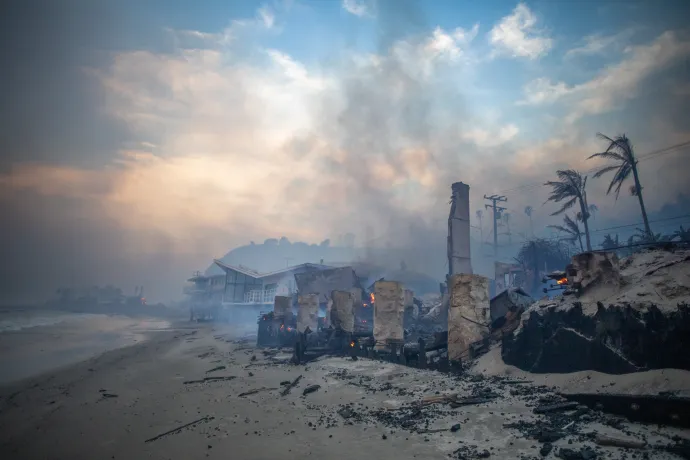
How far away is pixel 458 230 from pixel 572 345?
17.2m

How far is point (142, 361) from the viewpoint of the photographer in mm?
18656

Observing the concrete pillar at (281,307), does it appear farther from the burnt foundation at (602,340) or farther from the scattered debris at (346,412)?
the burnt foundation at (602,340)

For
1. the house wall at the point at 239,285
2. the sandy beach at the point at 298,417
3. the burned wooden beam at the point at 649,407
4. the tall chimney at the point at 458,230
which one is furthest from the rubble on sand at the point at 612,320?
the house wall at the point at 239,285

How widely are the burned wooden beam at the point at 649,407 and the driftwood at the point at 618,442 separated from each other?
1.01 metres

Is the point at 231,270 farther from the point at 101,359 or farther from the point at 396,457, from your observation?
the point at 396,457

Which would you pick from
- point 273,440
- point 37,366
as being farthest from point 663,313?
point 37,366

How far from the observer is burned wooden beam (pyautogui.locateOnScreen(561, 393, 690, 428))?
5.39m

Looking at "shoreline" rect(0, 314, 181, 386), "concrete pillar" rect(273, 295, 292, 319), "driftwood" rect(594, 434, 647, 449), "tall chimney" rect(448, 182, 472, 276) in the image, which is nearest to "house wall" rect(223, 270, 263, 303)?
"shoreline" rect(0, 314, 181, 386)

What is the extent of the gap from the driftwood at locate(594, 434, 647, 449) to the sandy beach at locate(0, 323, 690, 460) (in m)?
0.12

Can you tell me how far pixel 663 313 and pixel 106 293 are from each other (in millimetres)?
115413

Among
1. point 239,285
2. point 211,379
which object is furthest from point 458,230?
point 239,285

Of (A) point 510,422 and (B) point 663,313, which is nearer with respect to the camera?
(A) point 510,422

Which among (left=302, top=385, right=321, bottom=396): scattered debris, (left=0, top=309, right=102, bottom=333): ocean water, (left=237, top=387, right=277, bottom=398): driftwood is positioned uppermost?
(left=302, top=385, right=321, bottom=396): scattered debris

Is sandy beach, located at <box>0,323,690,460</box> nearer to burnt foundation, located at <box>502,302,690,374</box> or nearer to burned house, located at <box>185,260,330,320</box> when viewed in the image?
burnt foundation, located at <box>502,302,690,374</box>
